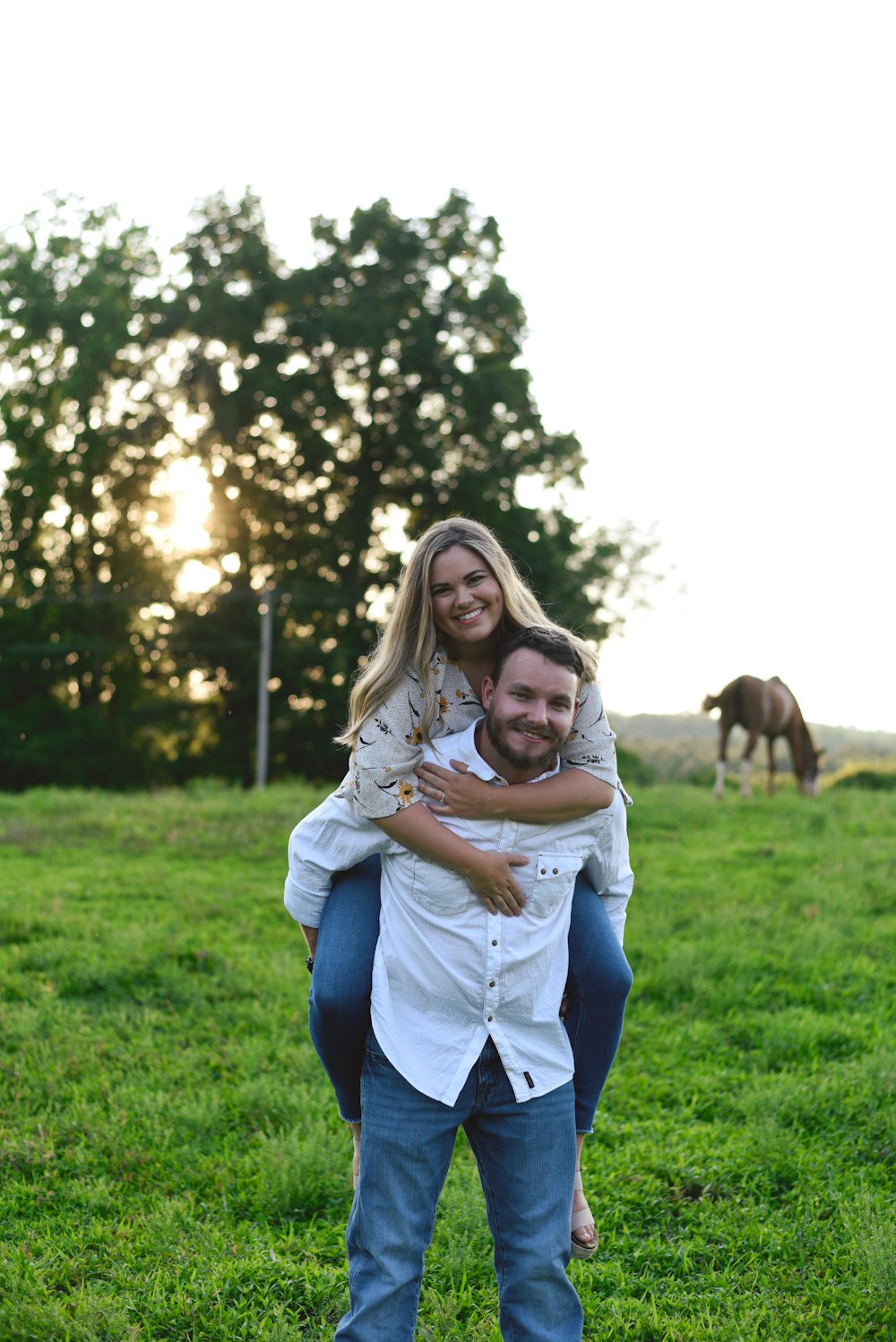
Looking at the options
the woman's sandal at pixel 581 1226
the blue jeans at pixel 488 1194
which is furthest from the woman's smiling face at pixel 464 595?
the woman's sandal at pixel 581 1226

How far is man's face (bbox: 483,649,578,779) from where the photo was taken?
2.56m

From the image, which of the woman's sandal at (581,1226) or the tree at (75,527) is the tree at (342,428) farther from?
the woman's sandal at (581,1226)

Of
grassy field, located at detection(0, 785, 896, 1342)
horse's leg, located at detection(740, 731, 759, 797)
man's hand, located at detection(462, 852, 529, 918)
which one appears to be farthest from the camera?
horse's leg, located at detection(740, 731, 759, 797)

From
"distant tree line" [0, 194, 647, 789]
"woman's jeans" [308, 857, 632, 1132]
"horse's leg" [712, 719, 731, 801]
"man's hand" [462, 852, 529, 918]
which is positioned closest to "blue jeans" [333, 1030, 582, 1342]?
"woman's jeans" [308, 857, 632, 1132]

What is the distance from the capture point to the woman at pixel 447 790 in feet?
8.59

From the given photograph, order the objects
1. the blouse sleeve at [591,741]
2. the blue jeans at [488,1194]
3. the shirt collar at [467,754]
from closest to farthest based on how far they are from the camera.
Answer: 1. the blue jeans at [488,1194]
2. the shirt collar at [467,754]
3. the blouse sleeve at [591,741]

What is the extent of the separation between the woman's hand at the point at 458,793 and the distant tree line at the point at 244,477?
2024cm

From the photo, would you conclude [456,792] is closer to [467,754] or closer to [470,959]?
[467,754]

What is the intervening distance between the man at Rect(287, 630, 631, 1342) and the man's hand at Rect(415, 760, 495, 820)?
36 mm

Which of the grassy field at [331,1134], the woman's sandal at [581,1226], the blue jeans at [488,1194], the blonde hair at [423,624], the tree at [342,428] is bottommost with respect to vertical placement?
the grassy field at [331,1134]

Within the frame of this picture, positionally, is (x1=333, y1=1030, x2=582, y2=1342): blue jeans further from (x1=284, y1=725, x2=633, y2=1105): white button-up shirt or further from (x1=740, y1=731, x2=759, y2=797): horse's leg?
(x1=740, y1=731, x2=759, y2=797): horse's leg

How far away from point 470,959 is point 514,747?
0.48 m

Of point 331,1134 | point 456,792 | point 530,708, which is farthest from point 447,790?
point 331,1134

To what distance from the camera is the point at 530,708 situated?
8.41ft
